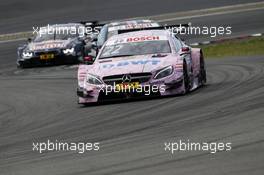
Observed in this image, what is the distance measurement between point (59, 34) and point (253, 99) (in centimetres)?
1543

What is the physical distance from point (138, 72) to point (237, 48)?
40.9 ft

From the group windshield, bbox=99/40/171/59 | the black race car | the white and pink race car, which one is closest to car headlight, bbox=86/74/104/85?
the white and pink race car

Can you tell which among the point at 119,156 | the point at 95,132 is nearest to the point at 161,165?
the point at 119,156

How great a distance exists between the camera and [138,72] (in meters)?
13.1

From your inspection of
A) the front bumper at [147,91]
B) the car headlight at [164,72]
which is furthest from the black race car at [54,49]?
the car headlight at [164,72]

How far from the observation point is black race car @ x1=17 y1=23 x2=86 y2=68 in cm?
2533

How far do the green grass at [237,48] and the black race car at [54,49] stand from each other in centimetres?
369

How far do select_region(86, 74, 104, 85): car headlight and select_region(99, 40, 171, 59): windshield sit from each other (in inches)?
30.2

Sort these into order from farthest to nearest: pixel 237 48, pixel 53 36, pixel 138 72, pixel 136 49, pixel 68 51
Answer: pixel 53 36 < pixel 68 51 < pixel 237 48 < pixel 136 49 < pixel 138 72

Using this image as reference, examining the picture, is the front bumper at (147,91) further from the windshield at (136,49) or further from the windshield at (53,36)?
the windshield at (53,36)

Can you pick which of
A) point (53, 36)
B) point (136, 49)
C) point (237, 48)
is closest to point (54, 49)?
point (53, 36)

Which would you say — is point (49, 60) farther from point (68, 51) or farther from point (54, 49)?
point (68, 51)

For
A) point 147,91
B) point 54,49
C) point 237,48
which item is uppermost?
point 147,91

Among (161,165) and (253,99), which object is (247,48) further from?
(161,165)
